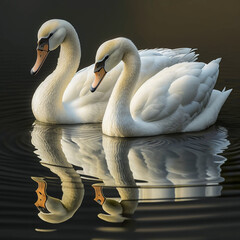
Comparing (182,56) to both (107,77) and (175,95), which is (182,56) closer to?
(107,77)

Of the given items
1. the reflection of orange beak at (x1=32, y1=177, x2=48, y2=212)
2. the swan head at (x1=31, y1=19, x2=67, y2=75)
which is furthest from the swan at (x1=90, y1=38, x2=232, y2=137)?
the reflection of orange beak at (x1=32, y1=177, x2=48, y2=212)


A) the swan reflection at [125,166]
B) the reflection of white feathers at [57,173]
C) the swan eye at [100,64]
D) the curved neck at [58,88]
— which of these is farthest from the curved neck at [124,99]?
the curved neck at [58,88]

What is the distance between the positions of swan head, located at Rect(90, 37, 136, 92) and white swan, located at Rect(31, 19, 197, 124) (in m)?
1.44

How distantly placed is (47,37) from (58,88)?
32.1 inches

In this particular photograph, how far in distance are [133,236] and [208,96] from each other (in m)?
4.67

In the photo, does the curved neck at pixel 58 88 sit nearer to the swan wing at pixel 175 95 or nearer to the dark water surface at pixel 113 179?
the dark water surface at pixel 113 179

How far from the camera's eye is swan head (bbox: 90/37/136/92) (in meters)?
9.57

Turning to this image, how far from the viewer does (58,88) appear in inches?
438

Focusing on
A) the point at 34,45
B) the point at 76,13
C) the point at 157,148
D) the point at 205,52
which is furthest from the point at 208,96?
the point at 76,13

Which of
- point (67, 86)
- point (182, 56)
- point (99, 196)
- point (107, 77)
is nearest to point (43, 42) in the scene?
point (67, 86)

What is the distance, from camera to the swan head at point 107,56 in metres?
9.57

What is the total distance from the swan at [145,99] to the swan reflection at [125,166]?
0.54 feet

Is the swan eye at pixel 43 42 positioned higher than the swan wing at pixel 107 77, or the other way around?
the swan eye at pixel 43 42

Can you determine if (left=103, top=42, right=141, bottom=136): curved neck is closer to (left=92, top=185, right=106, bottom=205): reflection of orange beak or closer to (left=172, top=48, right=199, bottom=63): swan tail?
(left=92, top=185, right=106, bottom=205): reflection of orange beak
